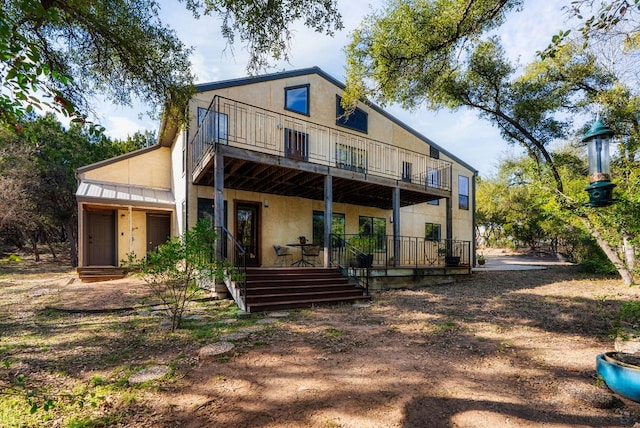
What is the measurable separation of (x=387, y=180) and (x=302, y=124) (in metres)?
3.74

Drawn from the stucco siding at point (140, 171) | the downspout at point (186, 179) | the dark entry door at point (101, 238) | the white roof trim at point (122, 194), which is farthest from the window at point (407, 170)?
the dark entry door at point (101, 238)

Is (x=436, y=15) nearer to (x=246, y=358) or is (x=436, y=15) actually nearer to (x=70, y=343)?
(x=246, y=358)

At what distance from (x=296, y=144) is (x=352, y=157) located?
2.38 meters

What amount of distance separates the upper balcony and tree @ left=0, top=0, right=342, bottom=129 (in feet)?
4.48

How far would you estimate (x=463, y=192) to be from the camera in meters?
16.9

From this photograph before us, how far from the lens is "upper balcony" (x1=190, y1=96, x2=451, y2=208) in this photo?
337 inches

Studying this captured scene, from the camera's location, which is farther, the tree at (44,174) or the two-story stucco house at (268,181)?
the tree at (44,174)

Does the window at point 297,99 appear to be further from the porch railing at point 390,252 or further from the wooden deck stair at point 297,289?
the wooden deck stair at point 297,289

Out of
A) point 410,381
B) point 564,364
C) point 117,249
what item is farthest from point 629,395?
point 117,249

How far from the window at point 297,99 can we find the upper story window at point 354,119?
1503 millimetres

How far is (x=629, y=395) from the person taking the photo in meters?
2.90

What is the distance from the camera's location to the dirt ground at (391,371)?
8.89ft

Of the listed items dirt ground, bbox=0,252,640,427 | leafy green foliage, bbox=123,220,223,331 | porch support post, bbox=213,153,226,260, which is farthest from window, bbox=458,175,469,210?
leafy green foliage, bbox=123,220,223,331

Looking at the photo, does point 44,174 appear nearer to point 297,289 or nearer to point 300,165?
point 300,165
